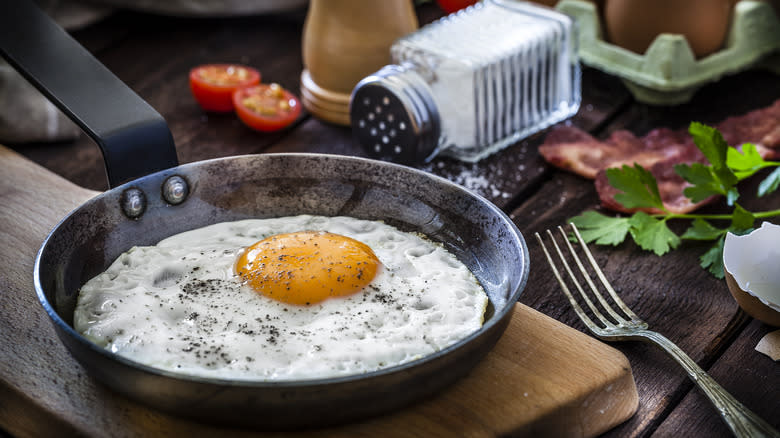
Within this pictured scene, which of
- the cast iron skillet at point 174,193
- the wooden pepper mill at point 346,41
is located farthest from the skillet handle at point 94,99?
the wooden pepper mill at point 346,41

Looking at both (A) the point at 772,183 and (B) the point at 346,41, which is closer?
(A) the point at 772,183

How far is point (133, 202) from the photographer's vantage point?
4.40 ft

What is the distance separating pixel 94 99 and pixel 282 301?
539 millimetres

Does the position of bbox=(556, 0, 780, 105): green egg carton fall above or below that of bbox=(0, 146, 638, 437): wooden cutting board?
below

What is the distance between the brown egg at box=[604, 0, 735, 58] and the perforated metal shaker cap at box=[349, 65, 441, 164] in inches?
25.3

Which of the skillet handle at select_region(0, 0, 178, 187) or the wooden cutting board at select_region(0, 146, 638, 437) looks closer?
the wooden cutting board at select_region(0, 146, 638, 437)

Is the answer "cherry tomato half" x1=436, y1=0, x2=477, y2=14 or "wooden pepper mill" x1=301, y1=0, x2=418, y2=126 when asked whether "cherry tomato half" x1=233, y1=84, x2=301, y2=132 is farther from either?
"cherry tomato half" x1=436, y1=0, x2=477, y2=14

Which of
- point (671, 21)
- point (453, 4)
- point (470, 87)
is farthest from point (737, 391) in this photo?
point (453, 4)

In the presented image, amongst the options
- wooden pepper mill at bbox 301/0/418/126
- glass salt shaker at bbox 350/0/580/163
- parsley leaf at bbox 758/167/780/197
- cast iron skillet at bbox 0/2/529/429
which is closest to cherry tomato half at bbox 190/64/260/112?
wooden pepper mill at bbox 301/0/418/126

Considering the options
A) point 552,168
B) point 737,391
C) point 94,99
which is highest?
point 94,99

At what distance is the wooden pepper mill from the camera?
1.95 metres

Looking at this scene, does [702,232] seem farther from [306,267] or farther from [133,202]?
[133,202]

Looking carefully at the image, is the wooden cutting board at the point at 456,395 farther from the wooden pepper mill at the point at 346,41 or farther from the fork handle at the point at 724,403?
the wooden pepper mill at the point at 346,41

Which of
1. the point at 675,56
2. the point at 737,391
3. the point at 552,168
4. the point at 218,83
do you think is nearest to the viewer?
the point at 737,391
